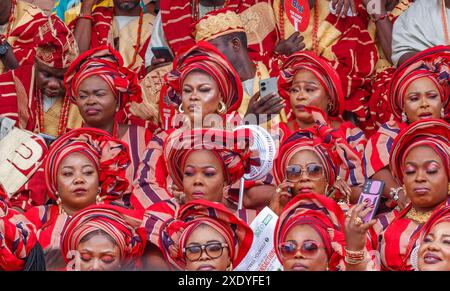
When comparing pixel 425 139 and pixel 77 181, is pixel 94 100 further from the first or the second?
pixel 425 139

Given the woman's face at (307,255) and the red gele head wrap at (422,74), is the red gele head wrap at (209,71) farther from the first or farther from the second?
the woman's face at (307,255)

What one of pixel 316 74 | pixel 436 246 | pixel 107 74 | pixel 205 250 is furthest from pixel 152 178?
pixel 436 246

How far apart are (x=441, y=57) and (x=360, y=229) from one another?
2041 millimetres

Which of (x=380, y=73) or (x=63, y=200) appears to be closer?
(x=63, y=200)

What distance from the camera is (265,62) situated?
8.43 meters

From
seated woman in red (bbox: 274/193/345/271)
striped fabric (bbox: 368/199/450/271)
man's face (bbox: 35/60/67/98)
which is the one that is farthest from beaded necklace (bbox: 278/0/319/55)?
seated woman in red (bbox: 274/193/345/271)

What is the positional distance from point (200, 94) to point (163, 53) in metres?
1.00

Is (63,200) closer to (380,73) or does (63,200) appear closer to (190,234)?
(190,234)

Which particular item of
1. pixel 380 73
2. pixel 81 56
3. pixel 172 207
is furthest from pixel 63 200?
pixel 380 73

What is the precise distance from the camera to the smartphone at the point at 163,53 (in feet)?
27.9

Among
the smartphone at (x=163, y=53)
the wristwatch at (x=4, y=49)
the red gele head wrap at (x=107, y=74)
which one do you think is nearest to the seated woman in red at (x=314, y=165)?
the red gele head wrap at (x=107, y=74)

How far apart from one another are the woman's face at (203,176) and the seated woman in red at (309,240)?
0.63 meters

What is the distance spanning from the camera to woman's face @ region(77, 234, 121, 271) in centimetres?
639

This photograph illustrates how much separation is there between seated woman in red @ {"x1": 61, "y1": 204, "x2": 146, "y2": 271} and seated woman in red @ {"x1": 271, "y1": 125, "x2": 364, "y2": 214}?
0.89 meters
